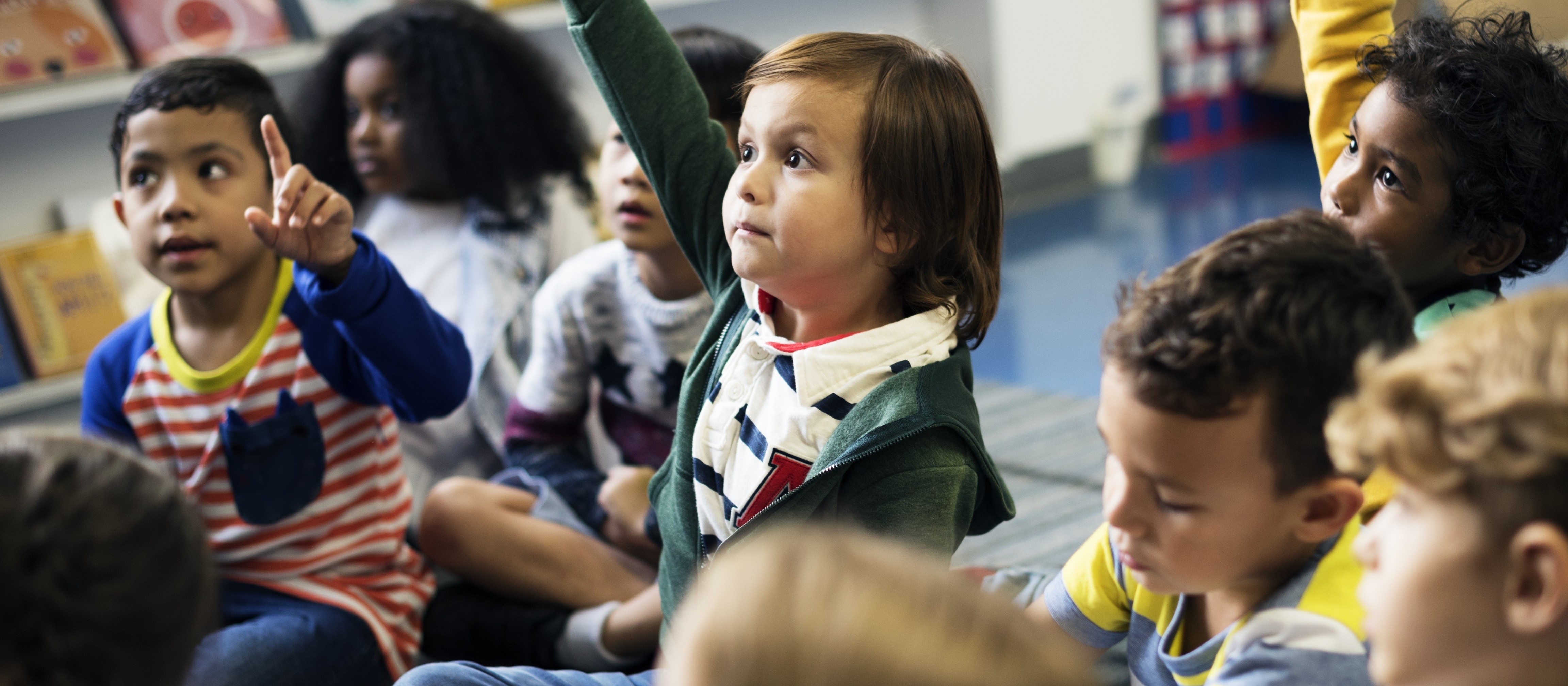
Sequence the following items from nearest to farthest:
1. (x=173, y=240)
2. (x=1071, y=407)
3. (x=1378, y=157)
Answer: (x=1378, y=157) < (x=173, y=240) < (x=1071, y=407)

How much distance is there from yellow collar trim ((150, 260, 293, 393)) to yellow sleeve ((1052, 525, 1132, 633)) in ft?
2.61

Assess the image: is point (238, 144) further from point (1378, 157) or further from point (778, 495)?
point (1378, 157)

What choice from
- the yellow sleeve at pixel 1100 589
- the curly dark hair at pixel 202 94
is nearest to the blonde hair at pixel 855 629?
the yellow sleeve at pixel 1100 589

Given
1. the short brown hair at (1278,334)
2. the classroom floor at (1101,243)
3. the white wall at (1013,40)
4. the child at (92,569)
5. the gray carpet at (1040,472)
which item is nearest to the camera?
the child at (92,569)

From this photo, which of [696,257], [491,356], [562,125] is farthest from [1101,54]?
[696,257]

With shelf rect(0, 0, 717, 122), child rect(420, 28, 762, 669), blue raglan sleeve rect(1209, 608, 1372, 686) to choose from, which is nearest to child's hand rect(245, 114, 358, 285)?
child rect(420, 28, 762, 669)

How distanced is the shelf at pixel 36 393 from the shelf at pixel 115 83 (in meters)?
0.49

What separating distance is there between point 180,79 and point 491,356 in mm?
562

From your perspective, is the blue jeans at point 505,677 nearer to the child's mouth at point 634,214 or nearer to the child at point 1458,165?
the child's mouth at point 634,214

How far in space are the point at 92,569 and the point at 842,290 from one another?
555 mm

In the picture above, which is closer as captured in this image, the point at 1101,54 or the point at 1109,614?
the point at 1109,614

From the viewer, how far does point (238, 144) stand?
1.17 metres

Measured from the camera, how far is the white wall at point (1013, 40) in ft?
11.0

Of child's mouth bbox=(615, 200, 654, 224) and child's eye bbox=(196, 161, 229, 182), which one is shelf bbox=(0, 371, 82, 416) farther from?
child's mouth bbox=(615, 200, 654, 224)
